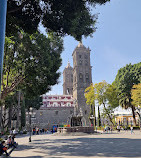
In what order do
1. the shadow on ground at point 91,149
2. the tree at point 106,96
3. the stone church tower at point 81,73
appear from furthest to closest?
the stone church tower at point 81,73 → the tree at point 106,96 → the shadow on ground at point 91,149

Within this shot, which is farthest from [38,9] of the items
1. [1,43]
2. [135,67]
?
[135,67]

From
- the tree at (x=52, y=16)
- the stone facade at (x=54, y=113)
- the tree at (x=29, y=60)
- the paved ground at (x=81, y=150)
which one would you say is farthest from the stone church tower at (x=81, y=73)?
the tree at (x=52, y=16)

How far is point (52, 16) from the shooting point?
9523mm

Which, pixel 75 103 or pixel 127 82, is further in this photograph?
pixel 75 103

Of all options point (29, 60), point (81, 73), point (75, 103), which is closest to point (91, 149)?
point (29, 60)

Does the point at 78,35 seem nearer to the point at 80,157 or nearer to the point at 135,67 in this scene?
the point at 80,157

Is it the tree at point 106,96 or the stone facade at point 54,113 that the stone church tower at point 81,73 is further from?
the tree at point 106,96

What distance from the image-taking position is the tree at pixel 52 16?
882 cm

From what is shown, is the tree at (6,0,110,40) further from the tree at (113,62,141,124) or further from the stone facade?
the stone facade

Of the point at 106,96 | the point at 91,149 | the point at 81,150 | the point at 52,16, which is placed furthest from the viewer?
the point at 106,96

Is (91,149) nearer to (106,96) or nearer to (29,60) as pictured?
(29,60)

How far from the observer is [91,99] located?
41.0 m

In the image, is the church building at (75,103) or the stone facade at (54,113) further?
the stone facade at (54,113)

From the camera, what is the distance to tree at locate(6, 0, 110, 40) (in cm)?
882
